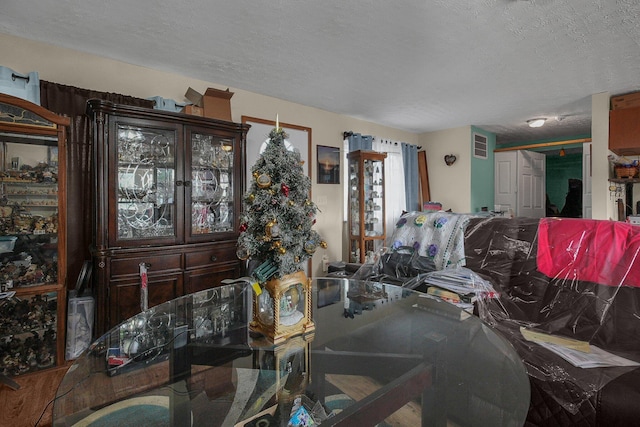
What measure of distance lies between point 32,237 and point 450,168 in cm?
514

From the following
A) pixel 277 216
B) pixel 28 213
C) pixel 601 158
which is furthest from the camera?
pixel 601 158

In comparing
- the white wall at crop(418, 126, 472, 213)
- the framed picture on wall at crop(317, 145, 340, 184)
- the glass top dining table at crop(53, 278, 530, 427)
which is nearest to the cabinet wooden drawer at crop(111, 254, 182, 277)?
the glass top dining table at crop(53, 278, 530, 427)

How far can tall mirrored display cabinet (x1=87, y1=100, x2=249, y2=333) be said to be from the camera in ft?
7.20

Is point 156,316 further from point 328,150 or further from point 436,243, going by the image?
point 328,150

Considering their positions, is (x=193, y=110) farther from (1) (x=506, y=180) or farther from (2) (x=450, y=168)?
(1) (x=506, y=180)

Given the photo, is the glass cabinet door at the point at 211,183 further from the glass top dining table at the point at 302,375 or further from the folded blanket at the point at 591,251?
the folded blanket at the point at 591,251

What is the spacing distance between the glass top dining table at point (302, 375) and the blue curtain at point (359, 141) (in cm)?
309

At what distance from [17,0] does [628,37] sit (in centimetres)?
397

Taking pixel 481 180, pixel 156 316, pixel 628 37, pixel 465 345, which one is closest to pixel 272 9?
pixel 156 316

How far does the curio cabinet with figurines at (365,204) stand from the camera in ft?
13.9

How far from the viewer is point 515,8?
6.29 ft

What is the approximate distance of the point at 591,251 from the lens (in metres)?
1.62

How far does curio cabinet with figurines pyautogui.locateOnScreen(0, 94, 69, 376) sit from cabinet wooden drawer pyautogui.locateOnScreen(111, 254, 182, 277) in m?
0.33

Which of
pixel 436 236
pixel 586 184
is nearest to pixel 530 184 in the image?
pixel 586 184
